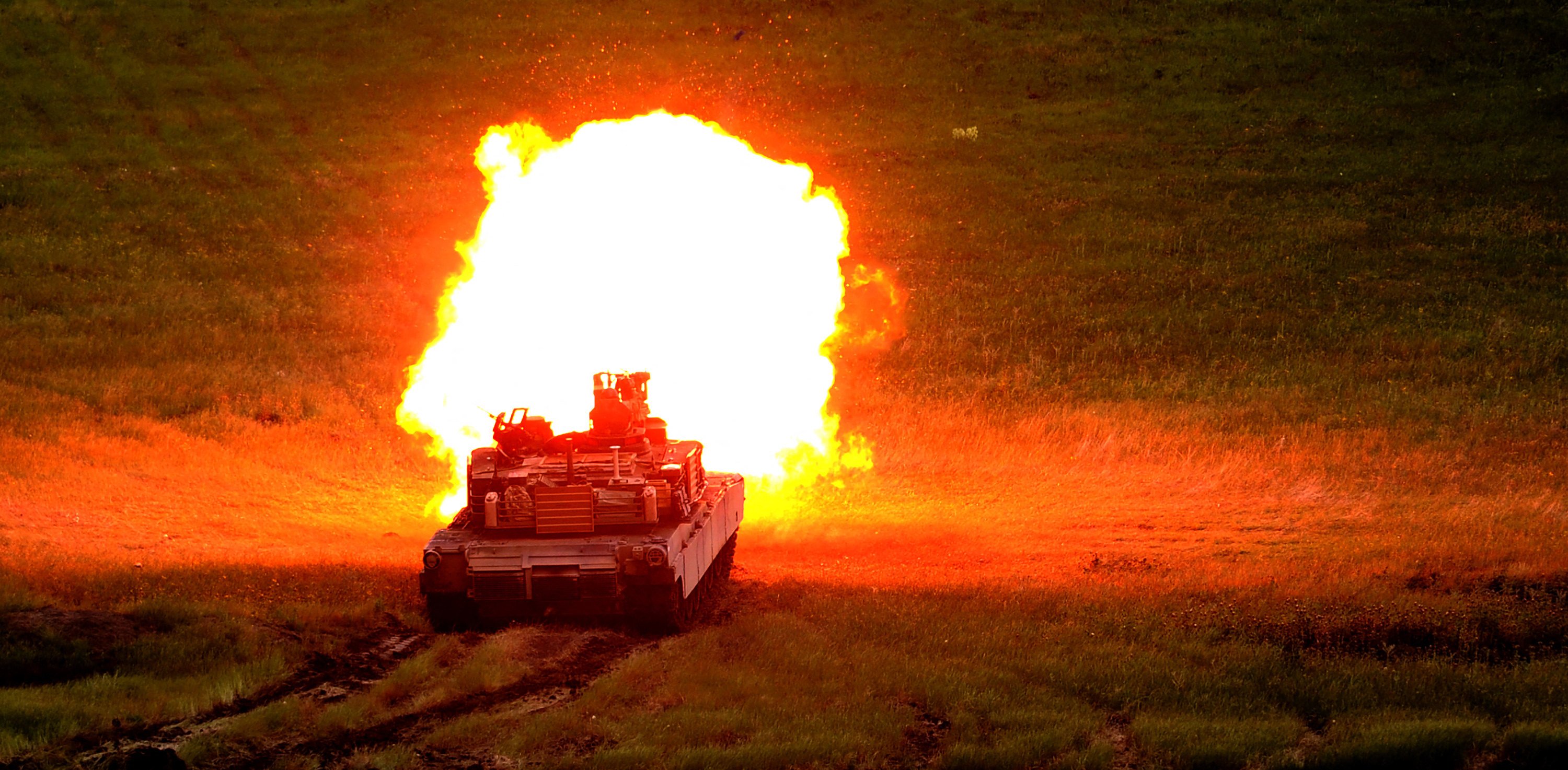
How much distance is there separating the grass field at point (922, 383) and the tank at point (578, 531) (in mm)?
637

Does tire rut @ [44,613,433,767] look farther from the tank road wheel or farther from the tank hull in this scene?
the tank hull

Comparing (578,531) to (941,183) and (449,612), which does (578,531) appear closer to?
(449,612)

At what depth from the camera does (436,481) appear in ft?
110

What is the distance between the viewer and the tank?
19.8 m

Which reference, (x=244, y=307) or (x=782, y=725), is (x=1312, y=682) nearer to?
(x=782, y=725)

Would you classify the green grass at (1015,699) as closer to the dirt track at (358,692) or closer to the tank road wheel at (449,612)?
the dirt track at (358,692)

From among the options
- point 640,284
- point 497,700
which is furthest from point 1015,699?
point 640,284

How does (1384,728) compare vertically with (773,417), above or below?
below

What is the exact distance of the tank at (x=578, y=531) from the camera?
1975 centimetres

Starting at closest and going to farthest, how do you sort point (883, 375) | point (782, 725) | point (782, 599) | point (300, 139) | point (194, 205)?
point (782, 725)
point (782, 599)
point (883, 375)
point (194, 205)
point (300, 139)

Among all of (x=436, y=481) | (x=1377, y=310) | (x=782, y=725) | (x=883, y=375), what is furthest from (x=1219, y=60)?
(x=782, y=725)

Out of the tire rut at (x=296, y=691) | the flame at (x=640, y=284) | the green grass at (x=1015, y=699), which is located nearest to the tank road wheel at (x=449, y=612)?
the tire rut at (x=296, y=691)

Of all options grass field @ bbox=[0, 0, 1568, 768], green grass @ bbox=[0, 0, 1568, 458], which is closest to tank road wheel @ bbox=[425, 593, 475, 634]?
grass field @ bbox=[0, 0, 1568, 768]

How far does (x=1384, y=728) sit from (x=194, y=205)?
150ft
